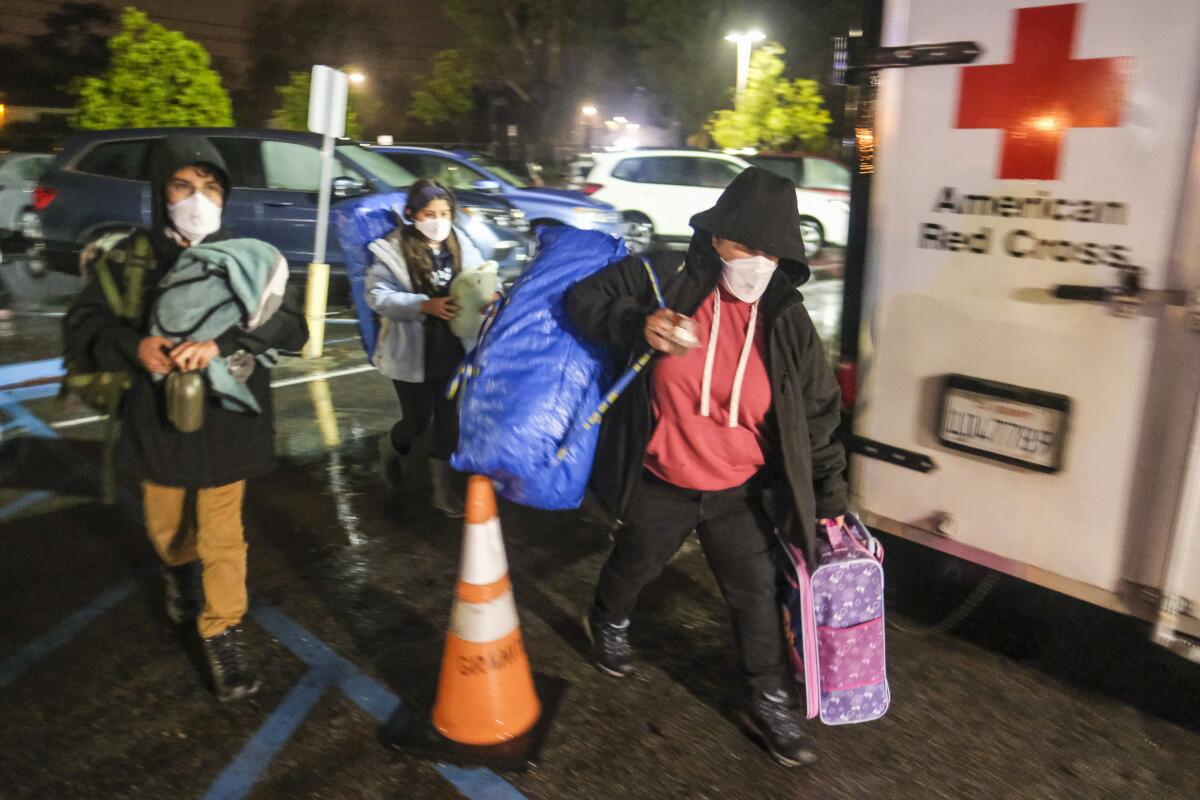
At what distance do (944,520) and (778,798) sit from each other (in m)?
1.13

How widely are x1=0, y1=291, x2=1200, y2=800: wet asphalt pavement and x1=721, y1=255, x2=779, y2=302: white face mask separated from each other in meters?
1.46

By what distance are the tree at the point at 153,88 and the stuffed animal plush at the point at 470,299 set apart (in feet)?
63.2

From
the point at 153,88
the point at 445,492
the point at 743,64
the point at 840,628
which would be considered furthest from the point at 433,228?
the point at 743,64

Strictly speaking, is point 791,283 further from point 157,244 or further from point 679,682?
point 157,244

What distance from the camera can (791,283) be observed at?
2875mm

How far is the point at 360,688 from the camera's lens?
11.0 feet

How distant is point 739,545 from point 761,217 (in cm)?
101

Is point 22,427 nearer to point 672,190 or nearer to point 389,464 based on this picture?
point 389,464

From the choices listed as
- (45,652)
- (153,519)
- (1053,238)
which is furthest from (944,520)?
(45,652)

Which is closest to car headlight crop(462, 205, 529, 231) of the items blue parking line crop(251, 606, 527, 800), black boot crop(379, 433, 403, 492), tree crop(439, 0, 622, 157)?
black boot crop(379, 433, 403, 492)

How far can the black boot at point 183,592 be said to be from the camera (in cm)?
359

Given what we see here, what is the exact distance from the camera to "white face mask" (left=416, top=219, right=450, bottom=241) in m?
4.46

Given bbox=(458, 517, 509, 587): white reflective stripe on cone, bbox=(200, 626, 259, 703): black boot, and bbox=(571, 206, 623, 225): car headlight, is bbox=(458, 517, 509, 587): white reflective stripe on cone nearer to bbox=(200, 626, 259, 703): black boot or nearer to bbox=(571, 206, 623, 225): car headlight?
bbox=(200, 626, 259, 703): black boot

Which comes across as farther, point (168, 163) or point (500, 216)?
point (500, 216)
